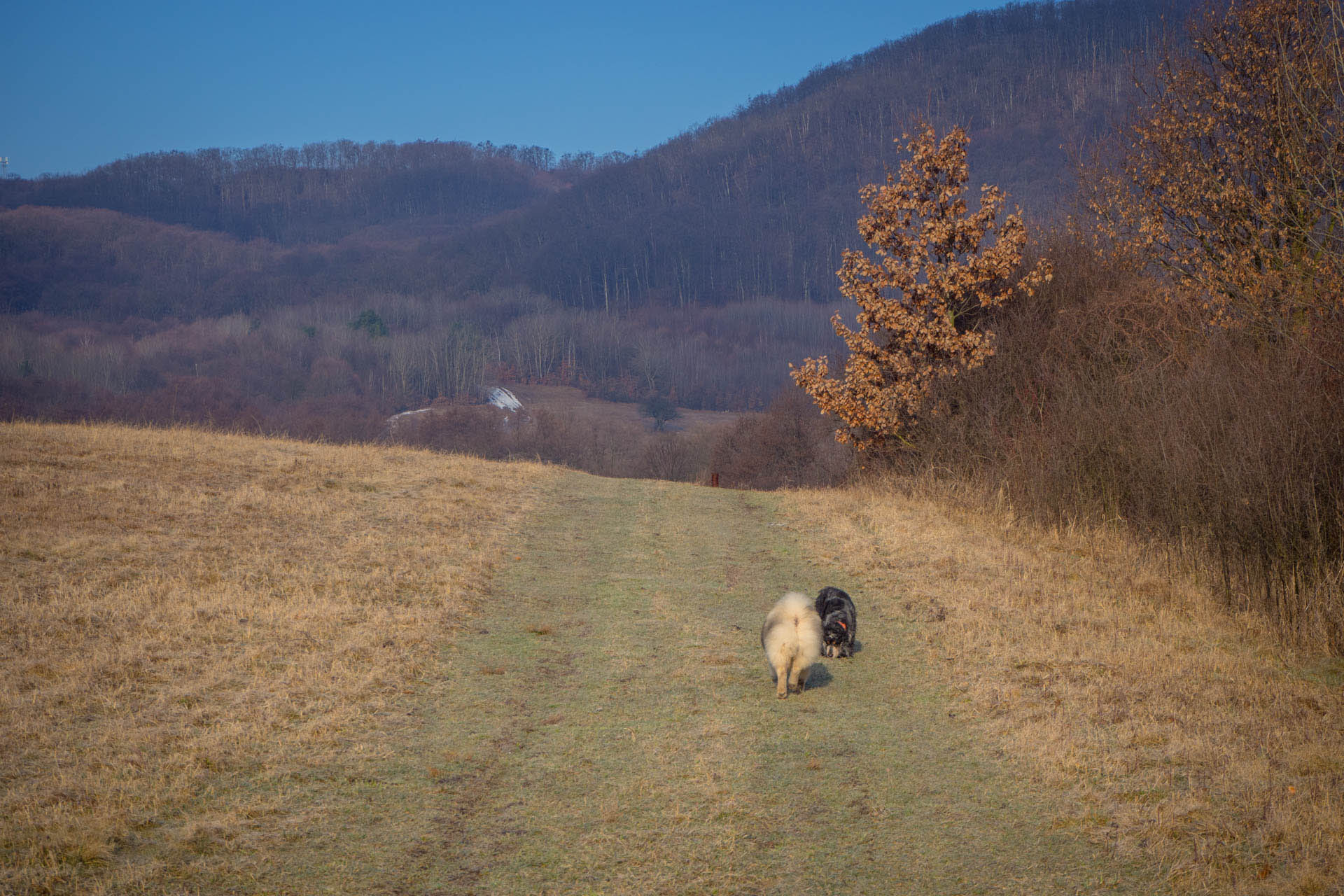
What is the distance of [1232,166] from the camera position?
14.7 metres

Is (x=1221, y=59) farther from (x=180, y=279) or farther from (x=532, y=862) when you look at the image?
(x=180, y=279)

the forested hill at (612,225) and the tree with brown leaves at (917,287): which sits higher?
the forested hill at (612,225)

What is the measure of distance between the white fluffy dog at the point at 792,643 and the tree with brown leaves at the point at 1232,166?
→ 891cm

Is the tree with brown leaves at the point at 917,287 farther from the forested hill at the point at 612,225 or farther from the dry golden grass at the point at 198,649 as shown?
the forested hill at the point at 612,225

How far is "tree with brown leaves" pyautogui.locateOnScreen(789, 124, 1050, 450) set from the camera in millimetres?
18188

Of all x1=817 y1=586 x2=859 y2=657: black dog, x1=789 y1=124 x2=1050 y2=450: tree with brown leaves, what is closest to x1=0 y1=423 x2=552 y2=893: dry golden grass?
x1=817 y1=586 x2=859 y2=657: black dog

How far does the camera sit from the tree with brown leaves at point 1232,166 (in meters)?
13.1

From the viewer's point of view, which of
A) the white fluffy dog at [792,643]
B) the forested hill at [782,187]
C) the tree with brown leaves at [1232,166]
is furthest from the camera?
the forested hill at [782,187]

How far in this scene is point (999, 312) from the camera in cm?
1902

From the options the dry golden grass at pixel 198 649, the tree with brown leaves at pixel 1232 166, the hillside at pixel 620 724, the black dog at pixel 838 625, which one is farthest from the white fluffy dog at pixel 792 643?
the tree with brown leaves at pixel 1232 166

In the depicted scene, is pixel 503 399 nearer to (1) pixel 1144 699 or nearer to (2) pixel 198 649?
(2) pixel 198 649

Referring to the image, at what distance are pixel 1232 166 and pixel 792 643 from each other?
41.7ft

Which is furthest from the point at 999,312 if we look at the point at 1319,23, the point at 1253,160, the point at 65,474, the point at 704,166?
the point at 704,166

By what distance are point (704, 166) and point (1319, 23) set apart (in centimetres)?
19162
